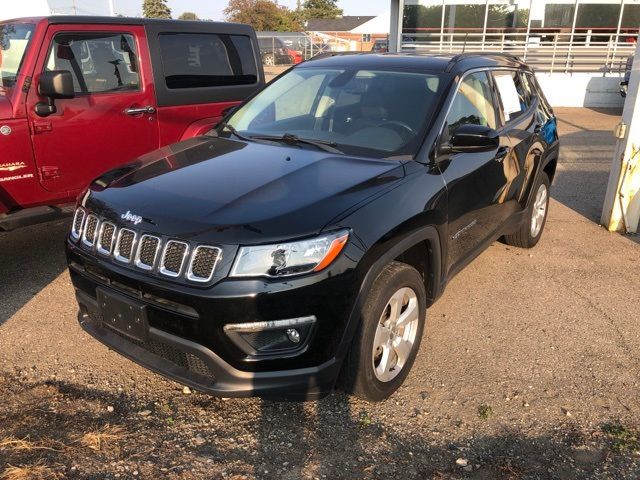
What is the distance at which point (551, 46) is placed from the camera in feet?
66.0

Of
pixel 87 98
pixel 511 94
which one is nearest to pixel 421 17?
pixel 511 94

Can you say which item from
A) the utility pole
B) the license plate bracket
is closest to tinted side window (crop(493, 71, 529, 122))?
the utility pole

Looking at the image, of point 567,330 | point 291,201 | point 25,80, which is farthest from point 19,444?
point 567,330

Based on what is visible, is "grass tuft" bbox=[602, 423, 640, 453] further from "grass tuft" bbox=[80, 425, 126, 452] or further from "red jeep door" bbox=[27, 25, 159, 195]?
"red jeep door" bbox=[27, 25, 159, 195]

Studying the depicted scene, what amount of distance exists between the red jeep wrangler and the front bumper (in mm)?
2200

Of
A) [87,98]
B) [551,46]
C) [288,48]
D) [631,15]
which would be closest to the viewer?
[87,98]

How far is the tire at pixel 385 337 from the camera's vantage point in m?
2.70

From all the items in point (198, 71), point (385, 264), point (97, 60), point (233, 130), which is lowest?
point (385, 264)

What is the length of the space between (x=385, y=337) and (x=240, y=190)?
3.51ft

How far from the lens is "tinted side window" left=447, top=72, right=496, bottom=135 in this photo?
11.7ft

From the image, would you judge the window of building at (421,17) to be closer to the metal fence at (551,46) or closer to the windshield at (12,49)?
the metal fence at (551,46)

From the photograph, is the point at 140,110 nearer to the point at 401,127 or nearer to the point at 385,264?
the point at 401,127

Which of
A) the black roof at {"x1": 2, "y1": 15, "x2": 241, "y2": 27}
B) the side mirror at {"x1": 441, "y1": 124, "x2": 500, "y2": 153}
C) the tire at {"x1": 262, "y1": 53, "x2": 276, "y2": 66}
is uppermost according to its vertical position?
A: the black roof at {"x1": 2, "y1": 15, "x2": 241, "y2": 27}

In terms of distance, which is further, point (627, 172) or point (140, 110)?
point (627, 172)
